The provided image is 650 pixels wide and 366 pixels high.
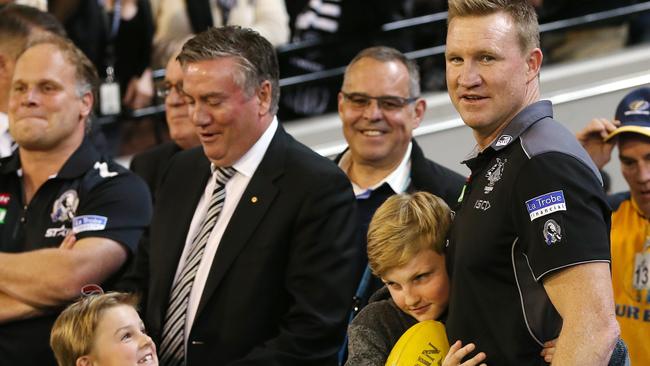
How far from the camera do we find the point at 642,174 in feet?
13.8

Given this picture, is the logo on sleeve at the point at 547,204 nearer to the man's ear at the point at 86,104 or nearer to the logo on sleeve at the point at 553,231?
the logo on sleeve at the point at 553,231

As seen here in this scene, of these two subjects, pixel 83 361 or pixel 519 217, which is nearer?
pixel 519 217

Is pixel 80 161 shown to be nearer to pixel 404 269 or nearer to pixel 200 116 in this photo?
pixel 200 116

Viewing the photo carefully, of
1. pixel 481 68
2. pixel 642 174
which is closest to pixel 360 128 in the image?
pixel 642 174

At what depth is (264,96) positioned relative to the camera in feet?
13.1

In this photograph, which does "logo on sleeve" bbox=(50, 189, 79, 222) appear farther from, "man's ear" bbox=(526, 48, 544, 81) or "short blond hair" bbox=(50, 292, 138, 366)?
"man's ear" bbox=(526, 48, 544, 81)

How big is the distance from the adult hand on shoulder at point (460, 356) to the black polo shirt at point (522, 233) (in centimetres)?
2

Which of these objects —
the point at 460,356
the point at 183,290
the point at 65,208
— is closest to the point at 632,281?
the point at 460,356

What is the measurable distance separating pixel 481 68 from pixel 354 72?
1824 mm

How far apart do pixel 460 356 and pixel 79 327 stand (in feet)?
4.09

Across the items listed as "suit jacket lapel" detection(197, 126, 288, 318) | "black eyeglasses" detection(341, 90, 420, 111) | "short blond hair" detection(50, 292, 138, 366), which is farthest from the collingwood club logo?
"black eyeglasses" detection(341, 90, 420, 111)

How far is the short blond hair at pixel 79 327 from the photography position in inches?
141

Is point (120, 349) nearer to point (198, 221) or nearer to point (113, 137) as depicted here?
point (198, 221)

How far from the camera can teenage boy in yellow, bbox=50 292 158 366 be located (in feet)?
11.8
